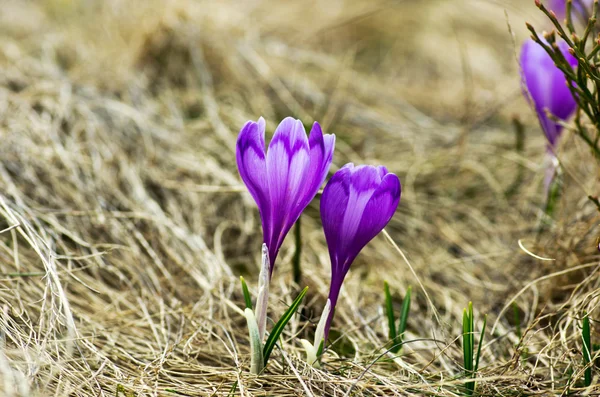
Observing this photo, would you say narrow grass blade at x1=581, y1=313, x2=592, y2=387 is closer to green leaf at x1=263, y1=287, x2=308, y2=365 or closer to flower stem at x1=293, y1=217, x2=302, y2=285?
green leaf at x1=263, y1=287, x2=308, y2=365

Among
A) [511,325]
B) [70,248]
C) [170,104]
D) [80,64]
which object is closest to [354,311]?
[511,325]

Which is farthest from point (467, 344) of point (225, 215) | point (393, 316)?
point (225, 215)

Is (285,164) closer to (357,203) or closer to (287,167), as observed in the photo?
(287,167)

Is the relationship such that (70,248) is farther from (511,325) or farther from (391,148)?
(391,148)

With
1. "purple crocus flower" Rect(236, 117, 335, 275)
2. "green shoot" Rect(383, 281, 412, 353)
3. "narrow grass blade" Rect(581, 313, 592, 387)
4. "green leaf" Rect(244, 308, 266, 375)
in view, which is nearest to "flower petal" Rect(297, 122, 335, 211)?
"purple crocus flower" Rect(236, 117, 335, 275)

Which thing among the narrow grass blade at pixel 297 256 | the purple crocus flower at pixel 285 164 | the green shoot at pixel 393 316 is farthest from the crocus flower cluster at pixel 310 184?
the narrow grass blade at pixel 297 256

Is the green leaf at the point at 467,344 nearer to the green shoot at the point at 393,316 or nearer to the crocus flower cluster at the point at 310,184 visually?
the green shoot at the point at 393,316
